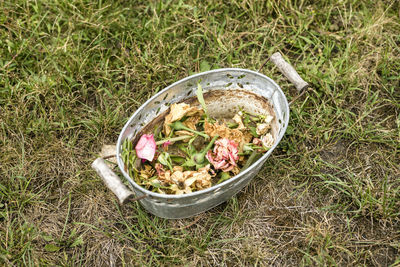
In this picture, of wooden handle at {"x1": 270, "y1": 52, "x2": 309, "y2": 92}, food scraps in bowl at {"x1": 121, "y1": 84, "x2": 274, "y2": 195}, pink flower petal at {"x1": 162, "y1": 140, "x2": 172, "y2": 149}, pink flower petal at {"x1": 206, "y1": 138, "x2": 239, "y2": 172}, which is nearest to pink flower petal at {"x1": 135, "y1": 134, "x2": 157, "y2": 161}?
food scraps in bowl at {"x1": 121, "y1": 84, "x2": 274, "y2": 195}

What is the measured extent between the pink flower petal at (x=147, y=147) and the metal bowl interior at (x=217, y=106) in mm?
51

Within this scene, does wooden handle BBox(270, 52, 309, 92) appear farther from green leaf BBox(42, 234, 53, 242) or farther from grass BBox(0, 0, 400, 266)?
green leaf BBox(42, 234, 53, 242)

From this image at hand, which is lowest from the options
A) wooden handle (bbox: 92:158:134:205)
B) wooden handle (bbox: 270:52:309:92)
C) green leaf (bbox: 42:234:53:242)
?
green leaf (bbox: 42:234:53:242)

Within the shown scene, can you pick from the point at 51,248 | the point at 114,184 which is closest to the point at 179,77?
the point at 114,184

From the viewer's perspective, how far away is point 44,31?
2336mm

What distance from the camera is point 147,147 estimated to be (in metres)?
1.68

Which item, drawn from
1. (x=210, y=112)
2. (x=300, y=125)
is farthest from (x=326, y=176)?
(x=210, y=112)

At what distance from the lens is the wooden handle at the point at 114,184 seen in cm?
135

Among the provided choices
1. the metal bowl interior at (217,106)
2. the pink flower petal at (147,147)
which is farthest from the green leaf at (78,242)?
the pink flower petal at (147,147)

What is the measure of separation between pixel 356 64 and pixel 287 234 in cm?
107

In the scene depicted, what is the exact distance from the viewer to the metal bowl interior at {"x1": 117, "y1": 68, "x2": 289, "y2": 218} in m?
1.55

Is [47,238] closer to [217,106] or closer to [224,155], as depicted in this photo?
[224,155]

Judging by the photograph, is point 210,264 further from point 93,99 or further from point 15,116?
point 15,116

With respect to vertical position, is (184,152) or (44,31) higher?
(44,31)
